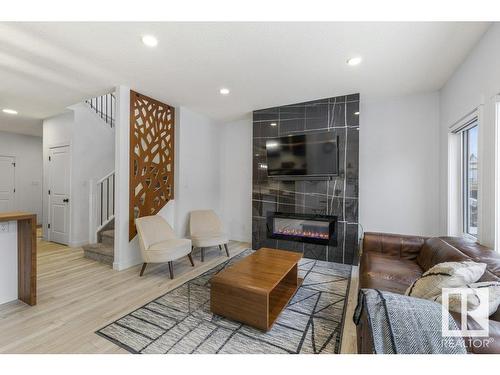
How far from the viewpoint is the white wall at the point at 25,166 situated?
18.0ft

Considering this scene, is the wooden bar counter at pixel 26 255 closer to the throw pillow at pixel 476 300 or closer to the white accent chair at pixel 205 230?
the white accent chair at pixel 205 230

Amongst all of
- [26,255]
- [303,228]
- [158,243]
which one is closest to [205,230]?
[158,243]

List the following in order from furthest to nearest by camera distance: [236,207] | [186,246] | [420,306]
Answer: [236,207] < [186,246] < [420,306]

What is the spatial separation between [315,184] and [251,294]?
7.78 ft

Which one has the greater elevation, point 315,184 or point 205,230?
point 315,184

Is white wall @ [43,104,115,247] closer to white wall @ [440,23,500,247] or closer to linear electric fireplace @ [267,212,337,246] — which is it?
linear electric fireplace @ [267,212,337,246]

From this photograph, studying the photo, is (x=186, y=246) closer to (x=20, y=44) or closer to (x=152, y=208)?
(x=152, y=208)

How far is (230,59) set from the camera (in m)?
2.37

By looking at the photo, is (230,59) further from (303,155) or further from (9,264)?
(9,264)

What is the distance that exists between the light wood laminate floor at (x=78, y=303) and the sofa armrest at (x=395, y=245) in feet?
1.83
